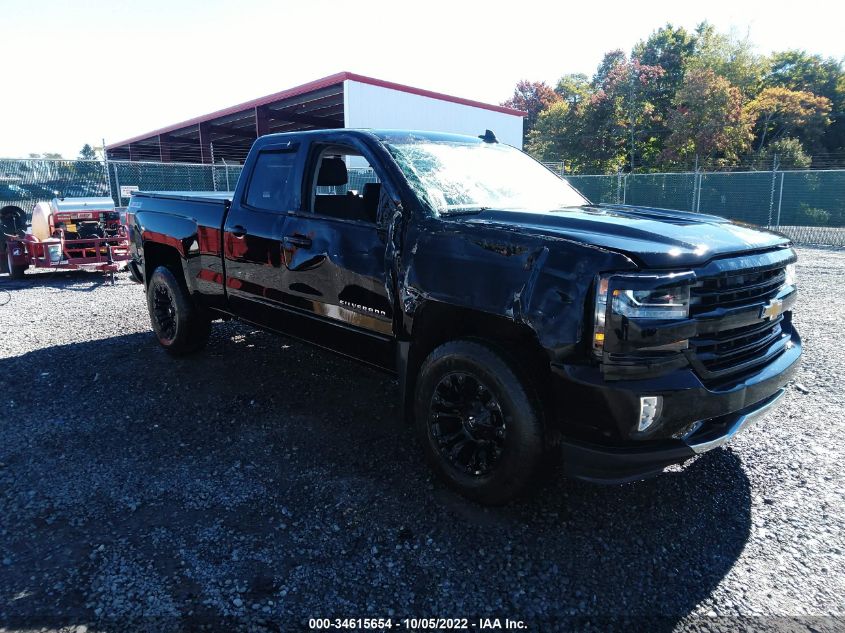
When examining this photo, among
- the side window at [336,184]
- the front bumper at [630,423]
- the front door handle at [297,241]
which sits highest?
the side window at [336,184]

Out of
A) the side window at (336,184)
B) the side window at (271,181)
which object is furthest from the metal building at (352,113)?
the side window at (336,184)

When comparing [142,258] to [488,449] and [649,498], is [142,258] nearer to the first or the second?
[488,449]

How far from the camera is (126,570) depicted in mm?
2625

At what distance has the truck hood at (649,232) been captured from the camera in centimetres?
262

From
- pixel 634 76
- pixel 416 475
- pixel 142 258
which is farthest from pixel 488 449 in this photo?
pixel 634 76

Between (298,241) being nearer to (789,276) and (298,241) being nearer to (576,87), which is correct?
(789,276)

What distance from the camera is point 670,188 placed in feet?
65.6

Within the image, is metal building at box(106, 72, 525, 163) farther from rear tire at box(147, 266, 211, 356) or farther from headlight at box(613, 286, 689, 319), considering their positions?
headlight at box(613, 286, 689, 319)

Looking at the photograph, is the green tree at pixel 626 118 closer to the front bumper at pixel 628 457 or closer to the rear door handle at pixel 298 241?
the rear door handle at pixel 298 241

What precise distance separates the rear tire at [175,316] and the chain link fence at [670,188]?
33.9ft

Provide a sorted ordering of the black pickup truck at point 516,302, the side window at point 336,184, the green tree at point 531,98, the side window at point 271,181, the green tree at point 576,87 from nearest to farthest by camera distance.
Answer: the black pickup truck at point 516,302
the side window at point 336,184
the side window at point 271,181
the green tree at point 576,87
the green tree at point 531,98

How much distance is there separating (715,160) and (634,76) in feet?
30.3

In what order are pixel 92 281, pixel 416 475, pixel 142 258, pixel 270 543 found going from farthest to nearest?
pixel 92 281 → pixel 142 258 → pixel 416 475 → pixel 270 543

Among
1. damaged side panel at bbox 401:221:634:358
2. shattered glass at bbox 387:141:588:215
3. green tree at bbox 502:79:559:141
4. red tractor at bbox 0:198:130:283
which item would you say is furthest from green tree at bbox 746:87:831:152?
damaged side panel at bbox 401:221:634:358
